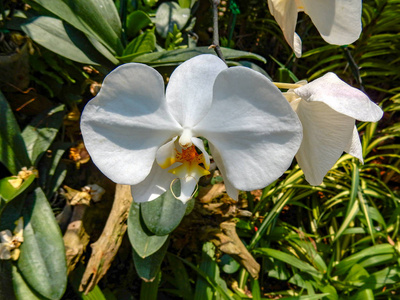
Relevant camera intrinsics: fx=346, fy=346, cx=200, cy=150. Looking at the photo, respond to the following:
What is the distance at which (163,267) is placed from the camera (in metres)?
1.22

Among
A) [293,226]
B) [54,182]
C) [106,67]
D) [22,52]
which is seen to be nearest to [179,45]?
[106,67]

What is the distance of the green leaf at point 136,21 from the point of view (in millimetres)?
922

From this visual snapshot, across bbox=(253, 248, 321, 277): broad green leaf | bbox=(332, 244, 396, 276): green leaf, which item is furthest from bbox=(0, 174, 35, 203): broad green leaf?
bbox=(332, 244, 396, 276): green leaf

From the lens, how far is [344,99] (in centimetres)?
38

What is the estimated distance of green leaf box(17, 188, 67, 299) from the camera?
76 cm

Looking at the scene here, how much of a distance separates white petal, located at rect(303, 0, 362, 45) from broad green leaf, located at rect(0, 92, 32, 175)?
2.24 ft

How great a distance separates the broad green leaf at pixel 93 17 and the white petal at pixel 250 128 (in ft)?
1.60

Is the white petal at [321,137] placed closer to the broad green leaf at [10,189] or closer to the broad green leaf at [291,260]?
the broad green leaf at [10,189]

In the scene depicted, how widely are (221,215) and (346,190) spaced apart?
2.05 ft

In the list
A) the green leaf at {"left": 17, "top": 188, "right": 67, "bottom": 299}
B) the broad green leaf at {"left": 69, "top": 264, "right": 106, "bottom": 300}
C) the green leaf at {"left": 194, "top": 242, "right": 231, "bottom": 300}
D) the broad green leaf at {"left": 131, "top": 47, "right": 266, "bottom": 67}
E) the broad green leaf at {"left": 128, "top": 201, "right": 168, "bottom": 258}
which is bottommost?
the green leaf at {"left": 194, "top": 242, "right": 231, "bottom": 300}

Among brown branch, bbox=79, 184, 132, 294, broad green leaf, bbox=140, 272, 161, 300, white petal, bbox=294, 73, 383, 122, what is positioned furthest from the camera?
broad green leaf, bbox=140, 272, 161, 300

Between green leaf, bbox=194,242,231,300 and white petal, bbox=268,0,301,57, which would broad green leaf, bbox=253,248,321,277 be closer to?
green leaf, bbox=194,242,231,300

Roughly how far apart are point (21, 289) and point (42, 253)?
0.10 m

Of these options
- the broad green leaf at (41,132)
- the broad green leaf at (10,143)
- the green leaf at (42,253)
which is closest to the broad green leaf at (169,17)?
the broad green leaf at (41,132)
